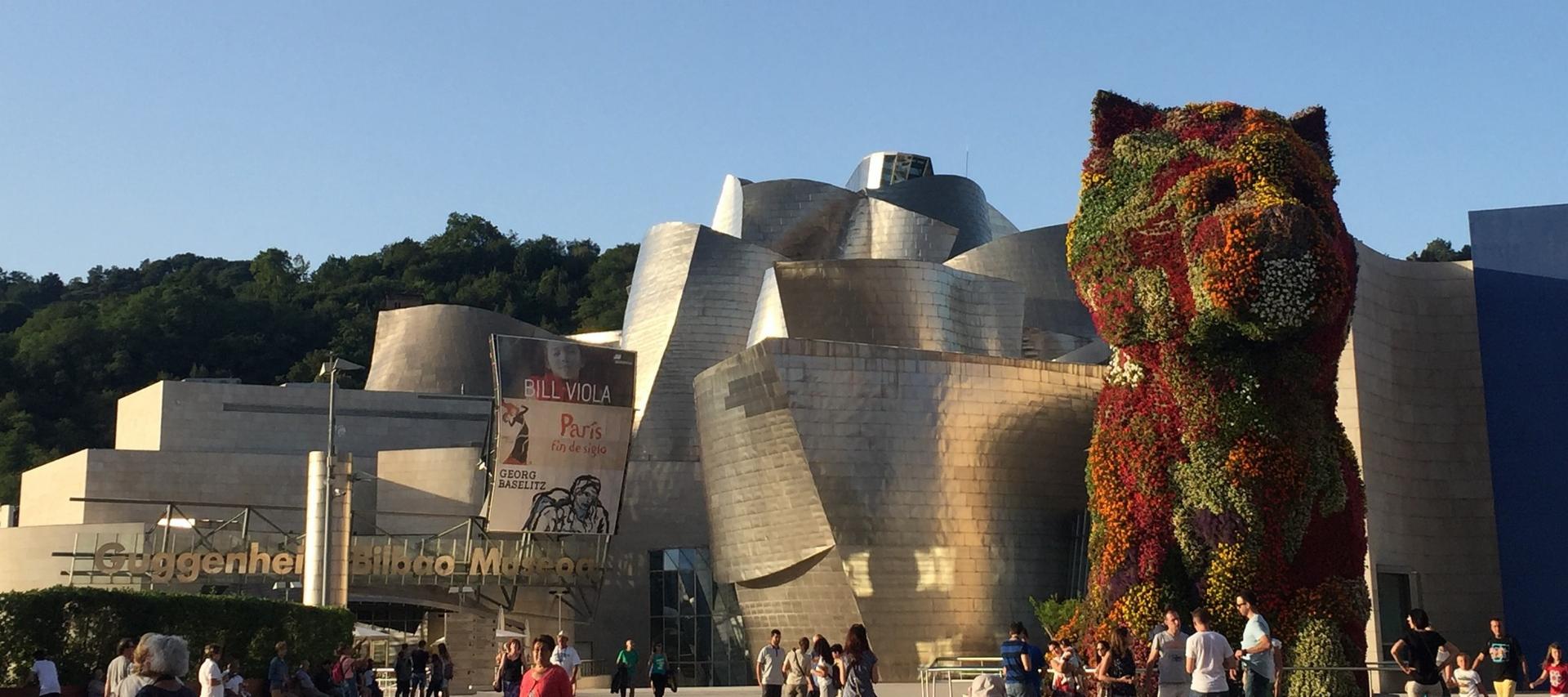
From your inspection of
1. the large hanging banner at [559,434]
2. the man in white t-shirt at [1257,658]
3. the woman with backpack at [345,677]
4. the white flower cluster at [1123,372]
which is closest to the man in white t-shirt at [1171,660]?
the man in white t-shirt at [1257,658]

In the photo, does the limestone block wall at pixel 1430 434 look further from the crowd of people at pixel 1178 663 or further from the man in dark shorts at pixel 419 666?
the man in dark shorts at pixel 419 666

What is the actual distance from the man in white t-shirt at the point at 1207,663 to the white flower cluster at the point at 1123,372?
34.3 feet

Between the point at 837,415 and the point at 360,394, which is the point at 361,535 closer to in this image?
the point at 360,394

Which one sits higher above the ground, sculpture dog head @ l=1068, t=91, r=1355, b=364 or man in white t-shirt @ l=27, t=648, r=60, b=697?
sculpture dog head @ l=1068, t=91, r=1355, b=364

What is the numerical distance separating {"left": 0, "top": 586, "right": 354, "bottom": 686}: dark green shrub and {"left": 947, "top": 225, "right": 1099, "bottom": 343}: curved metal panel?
25134 millimetres

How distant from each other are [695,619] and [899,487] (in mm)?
11204

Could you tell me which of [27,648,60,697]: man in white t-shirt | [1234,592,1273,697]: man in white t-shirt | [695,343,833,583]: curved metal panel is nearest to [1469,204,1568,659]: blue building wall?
[695,343,833,583]: curved metal panel

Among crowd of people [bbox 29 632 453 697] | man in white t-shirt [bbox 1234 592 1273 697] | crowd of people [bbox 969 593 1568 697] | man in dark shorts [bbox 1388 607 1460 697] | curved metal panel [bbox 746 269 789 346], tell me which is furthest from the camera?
curved metal panel [bbox 746 269 789 346]

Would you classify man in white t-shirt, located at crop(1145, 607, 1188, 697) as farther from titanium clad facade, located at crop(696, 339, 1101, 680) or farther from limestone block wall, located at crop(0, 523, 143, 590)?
limestone block wall, located at crop(0, 523, 143, 590)

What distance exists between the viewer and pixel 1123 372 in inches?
950

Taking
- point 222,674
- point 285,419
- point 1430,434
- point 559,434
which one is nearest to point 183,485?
point 285,419

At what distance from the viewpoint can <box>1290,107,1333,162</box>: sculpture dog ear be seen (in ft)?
81.0

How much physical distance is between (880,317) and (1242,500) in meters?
14.3

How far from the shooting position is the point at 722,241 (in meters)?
43.1
